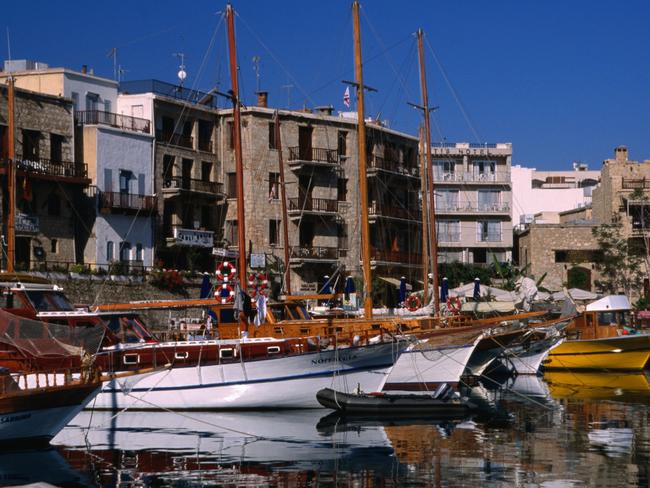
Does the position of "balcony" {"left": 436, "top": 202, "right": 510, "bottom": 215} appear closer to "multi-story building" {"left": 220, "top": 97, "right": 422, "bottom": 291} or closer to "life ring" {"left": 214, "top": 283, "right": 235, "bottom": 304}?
"multi-story building" {"left": 220, "top": 97, "right": 422, "bottom": 291}

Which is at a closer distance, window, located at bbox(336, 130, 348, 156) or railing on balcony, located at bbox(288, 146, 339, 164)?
railing on balcony, located at bbox(288, 146, 339, 164)

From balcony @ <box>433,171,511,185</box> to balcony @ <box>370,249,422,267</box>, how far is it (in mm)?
13711

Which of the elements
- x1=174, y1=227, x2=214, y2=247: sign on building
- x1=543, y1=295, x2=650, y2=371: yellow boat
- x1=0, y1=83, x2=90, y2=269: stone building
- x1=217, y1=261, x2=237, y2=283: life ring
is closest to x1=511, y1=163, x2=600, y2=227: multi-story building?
x1=174, y1=227, x2=214, y2=247: sign on building

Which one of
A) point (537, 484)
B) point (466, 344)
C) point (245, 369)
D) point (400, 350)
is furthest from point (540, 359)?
point (537, 484)

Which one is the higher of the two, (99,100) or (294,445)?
(99,100)

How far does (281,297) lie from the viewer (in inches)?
1654

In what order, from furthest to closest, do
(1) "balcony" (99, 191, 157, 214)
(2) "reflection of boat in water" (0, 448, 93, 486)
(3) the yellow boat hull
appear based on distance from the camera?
1. (1) "balcony" (99, 191, 157, 214)
2. (3) the yellow boat hull
3. (2) "reflection of boat in water" (0, 448, 93, 486)

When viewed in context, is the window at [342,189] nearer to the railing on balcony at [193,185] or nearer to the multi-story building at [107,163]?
the railing on balcony at [193,185]

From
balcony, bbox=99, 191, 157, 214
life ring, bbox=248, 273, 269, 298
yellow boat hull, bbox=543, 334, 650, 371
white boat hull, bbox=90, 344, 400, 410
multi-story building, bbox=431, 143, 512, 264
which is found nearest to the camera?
white boat hull, bbox=90, 344, 400, 410

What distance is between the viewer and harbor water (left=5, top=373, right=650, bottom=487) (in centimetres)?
2238

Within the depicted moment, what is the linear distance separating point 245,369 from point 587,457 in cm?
1148

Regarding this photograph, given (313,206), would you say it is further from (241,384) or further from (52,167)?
(241,384)

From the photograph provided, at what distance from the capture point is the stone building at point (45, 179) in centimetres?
5347

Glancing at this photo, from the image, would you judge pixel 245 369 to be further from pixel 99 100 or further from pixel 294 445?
pixel 99 100
